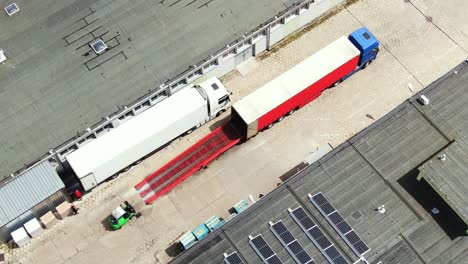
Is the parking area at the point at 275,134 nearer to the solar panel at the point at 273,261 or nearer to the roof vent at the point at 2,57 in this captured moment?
the solar panel at the point at 273,261

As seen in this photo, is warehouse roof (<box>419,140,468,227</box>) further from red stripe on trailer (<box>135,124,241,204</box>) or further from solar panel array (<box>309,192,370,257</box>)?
red stripe on trailer (<box>135,124,241,204</box>)

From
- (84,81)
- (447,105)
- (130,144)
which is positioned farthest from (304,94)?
(84,81)

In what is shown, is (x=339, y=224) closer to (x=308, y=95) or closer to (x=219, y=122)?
(x=308, y=95)

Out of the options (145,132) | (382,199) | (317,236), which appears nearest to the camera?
(317,236)

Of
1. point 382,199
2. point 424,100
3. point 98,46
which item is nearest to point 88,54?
point 98,46

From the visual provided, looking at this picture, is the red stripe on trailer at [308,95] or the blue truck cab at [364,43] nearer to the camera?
the red stripe on trailer at [308,95]

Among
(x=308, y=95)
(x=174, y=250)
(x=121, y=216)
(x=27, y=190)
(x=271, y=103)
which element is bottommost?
(x=174, y=250)

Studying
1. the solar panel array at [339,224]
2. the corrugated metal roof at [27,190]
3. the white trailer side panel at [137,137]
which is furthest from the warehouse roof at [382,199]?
the corrugated metal roof at [27,190]
